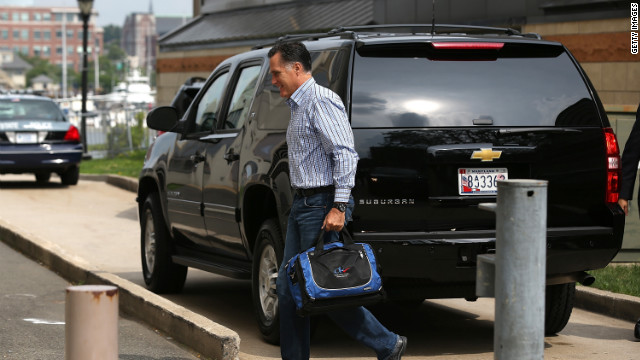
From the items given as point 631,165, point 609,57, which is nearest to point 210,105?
point 631,165

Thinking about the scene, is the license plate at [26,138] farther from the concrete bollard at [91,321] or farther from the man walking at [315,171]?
the concrete bollard at [91,321]

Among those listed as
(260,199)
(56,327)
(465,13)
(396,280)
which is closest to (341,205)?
(396,280)

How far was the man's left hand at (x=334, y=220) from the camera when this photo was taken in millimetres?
5730

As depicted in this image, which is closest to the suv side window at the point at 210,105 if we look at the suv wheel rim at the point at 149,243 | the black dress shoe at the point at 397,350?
the suv wheel rim at the point at 149,243

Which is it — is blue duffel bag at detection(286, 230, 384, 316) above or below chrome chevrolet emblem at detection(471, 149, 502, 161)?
below

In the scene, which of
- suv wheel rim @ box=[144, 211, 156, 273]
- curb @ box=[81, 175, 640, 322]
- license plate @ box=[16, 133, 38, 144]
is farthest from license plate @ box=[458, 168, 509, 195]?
license plate @ box=[16, 133, 38, 144]

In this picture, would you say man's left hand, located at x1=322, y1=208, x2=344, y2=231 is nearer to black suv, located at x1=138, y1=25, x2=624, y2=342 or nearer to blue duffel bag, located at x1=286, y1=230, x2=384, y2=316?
blue duffel bag, located at x1=286, y1=230, x2=384, y2=316

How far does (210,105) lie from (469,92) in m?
2.72

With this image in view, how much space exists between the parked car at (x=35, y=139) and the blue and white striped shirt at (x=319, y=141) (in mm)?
15005

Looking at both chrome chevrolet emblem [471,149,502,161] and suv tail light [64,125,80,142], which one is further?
suv tail light [64,125,80,142]

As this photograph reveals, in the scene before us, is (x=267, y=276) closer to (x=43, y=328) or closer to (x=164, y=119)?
(x=43, y=328)

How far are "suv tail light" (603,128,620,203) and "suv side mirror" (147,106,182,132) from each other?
347cm

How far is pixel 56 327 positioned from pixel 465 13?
36.4 feet

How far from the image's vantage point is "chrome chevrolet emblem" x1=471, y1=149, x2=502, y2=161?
6.74 metres
